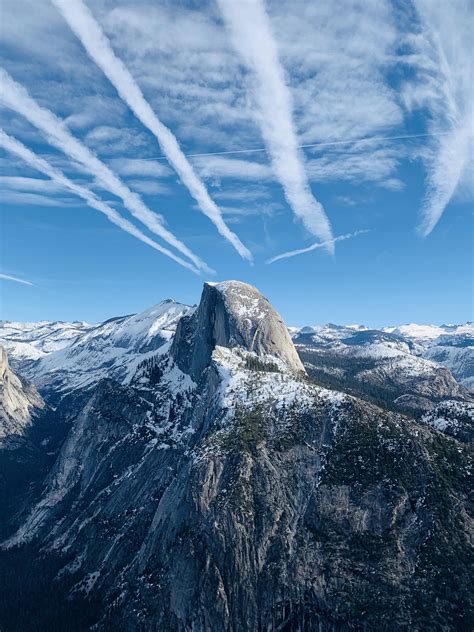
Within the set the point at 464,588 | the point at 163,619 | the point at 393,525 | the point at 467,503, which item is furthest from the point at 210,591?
the point at 467,503

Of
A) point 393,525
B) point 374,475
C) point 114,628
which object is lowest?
point 114,628

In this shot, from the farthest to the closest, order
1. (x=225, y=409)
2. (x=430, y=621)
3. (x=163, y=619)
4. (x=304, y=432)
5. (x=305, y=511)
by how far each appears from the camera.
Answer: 1. (x=225, y=409)
2. (x=304, y=432)
3. (x=305, y=511)
4. (x=163, y=619)
5. (x=430, y=621)

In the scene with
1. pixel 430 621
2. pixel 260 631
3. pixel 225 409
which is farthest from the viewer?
pixel 225 409

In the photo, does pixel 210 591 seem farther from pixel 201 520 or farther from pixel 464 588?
pixel 464 588

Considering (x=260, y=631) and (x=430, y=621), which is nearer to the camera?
(x=430, y=621)

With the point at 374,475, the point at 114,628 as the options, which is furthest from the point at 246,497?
the point at 114,628

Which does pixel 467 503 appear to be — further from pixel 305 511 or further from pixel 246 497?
pixel 246 497

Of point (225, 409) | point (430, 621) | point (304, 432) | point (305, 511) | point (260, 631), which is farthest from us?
point (225, 409)

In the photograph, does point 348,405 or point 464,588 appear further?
point 348,405

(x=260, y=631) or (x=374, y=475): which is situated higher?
(x=374, y=475)
